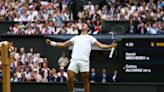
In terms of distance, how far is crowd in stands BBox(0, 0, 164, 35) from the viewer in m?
24.4

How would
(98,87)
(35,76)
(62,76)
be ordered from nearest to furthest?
(98,87), (62,76), (35,76)

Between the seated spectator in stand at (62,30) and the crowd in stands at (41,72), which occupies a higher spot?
the seated spectator in stand at (62,30)

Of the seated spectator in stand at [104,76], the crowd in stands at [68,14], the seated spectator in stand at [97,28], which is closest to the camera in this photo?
the seated spectator in stand at [104,76]

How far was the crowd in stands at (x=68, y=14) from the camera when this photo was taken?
24.4 meters

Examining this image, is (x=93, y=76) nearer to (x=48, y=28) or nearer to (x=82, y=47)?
(x=48, y=28)

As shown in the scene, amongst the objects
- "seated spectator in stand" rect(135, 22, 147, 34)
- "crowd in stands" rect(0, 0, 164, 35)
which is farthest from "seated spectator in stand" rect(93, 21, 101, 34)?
"seated spectator in stand" rect(135, 22, 147, 34)

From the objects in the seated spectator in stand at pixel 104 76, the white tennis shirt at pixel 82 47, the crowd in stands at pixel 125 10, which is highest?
the crowd in stands at pixel 125 10

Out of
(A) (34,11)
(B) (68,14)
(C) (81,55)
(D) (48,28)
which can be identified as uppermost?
(A) (34,11)

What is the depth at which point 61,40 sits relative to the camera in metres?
22.0

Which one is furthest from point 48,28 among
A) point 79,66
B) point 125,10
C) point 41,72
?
point 79,66

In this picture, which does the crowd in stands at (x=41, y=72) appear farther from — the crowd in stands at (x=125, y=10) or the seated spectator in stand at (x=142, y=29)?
the crowd in stands at (x=125, y=10)

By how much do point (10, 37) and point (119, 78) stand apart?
570 centimetres

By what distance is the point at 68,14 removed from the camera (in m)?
26.4

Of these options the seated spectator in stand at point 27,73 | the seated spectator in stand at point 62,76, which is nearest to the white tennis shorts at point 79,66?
the seated spectator in stand at point 62,76
